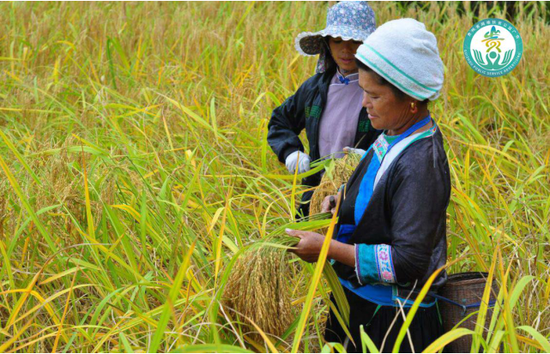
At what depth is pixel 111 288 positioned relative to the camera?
199 centimetres

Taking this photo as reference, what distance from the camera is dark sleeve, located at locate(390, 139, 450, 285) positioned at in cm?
144

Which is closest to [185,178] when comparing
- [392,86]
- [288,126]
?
[288,126]

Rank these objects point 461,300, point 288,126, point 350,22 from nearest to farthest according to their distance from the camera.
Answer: point 461,300
point 350,22
point 288,126

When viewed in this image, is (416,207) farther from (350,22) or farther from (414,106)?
(350,22)

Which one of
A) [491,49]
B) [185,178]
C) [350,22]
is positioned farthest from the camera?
[491,49]

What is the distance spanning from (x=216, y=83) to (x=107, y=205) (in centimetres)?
218

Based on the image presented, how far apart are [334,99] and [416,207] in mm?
1025

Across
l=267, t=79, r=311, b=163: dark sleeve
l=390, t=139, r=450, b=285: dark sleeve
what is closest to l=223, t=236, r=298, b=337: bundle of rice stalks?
l=390, t=139, r=450, b=285: dark sleeve

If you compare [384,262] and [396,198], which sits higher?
[396,198]

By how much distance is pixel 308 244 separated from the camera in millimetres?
1541

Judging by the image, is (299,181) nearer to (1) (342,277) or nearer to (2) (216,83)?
(1) (342,277)

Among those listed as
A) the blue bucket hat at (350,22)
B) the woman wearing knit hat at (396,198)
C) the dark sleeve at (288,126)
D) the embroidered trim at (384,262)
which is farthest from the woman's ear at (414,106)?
the dark sleeve at (288,126)

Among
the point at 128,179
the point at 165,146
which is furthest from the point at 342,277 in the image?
the point at 165,146

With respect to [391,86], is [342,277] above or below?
below
